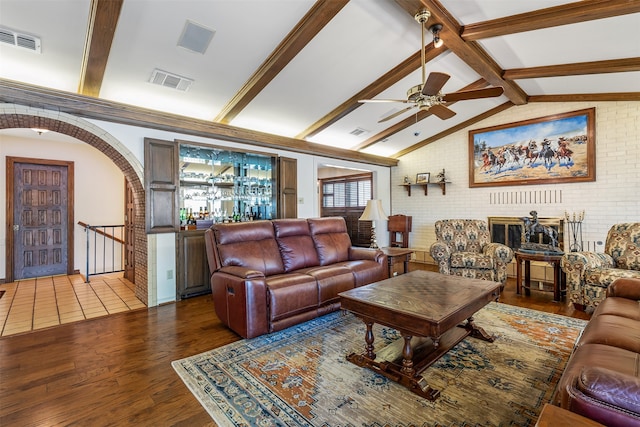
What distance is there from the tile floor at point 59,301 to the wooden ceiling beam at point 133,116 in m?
2.35

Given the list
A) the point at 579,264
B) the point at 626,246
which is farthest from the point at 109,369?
the point at 626,246

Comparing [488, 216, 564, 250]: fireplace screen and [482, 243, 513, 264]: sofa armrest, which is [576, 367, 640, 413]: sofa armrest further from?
[488, 216, 564, 250]: fireplace screen

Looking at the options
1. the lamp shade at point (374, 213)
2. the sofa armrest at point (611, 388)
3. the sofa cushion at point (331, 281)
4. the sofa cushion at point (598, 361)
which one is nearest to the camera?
the sofa armrest at point (611, 388)

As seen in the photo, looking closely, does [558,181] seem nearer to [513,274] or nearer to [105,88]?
[513,274]

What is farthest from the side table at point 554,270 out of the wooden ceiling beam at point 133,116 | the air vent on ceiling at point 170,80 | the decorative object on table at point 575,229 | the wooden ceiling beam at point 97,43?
the wooden ceiling beam at point 97,43

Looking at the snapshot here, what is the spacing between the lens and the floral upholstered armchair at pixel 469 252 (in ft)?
14.1

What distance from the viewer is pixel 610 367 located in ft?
4.31

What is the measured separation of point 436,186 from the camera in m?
6.86

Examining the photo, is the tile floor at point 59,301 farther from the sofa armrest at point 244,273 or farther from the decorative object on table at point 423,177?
the decorative object on table at point 423,177

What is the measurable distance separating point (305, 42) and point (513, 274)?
5.30 m

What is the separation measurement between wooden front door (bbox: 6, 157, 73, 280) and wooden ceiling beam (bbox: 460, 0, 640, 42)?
7.25 m

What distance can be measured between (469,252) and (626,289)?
2320 millimetres

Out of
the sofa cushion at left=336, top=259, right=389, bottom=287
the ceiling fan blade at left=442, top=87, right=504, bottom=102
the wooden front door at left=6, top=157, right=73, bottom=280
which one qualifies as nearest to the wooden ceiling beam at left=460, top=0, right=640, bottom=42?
the ceiling fan blade at left=442, top=87, right=504, bottom=102

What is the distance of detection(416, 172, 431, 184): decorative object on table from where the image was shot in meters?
6.89
